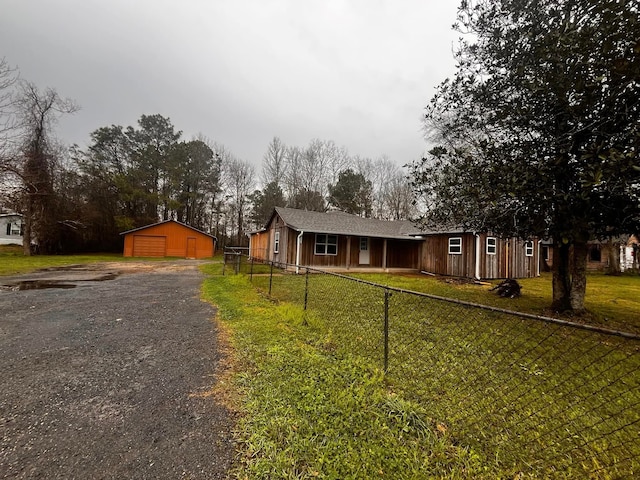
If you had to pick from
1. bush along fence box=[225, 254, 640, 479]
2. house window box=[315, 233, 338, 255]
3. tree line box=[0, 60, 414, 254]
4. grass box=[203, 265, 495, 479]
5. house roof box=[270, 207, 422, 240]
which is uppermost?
tree line box=[0, 60, 414, 254]

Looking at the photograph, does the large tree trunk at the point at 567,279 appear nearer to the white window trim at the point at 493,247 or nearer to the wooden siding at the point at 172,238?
the white window trim at the point at 493,247

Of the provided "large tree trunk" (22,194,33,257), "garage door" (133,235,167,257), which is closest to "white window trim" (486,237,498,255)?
"garage door" (133,235,167,257)

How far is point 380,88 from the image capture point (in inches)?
620

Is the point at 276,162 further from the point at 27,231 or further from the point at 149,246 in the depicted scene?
the point at 27,231

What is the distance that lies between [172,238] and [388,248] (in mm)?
19124

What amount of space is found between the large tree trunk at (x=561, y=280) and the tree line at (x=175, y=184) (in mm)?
20472

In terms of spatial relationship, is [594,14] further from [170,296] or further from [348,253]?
[348,253]

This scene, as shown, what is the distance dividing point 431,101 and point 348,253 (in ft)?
29.9

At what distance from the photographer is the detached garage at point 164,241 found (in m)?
23.3

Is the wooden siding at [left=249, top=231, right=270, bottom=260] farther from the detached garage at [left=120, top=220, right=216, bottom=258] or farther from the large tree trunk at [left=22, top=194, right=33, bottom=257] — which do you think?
the large tree trunk at [left=22, top=194, right=33, bottom=257]

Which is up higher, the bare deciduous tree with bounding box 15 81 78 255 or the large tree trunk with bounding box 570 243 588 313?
the bare deciduous tree with bounding box 15 81 78 255

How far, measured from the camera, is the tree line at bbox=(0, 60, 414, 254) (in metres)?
23.2

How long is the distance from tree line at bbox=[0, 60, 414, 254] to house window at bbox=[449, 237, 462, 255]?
13279 millimetres

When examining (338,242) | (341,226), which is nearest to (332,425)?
(338,242)
